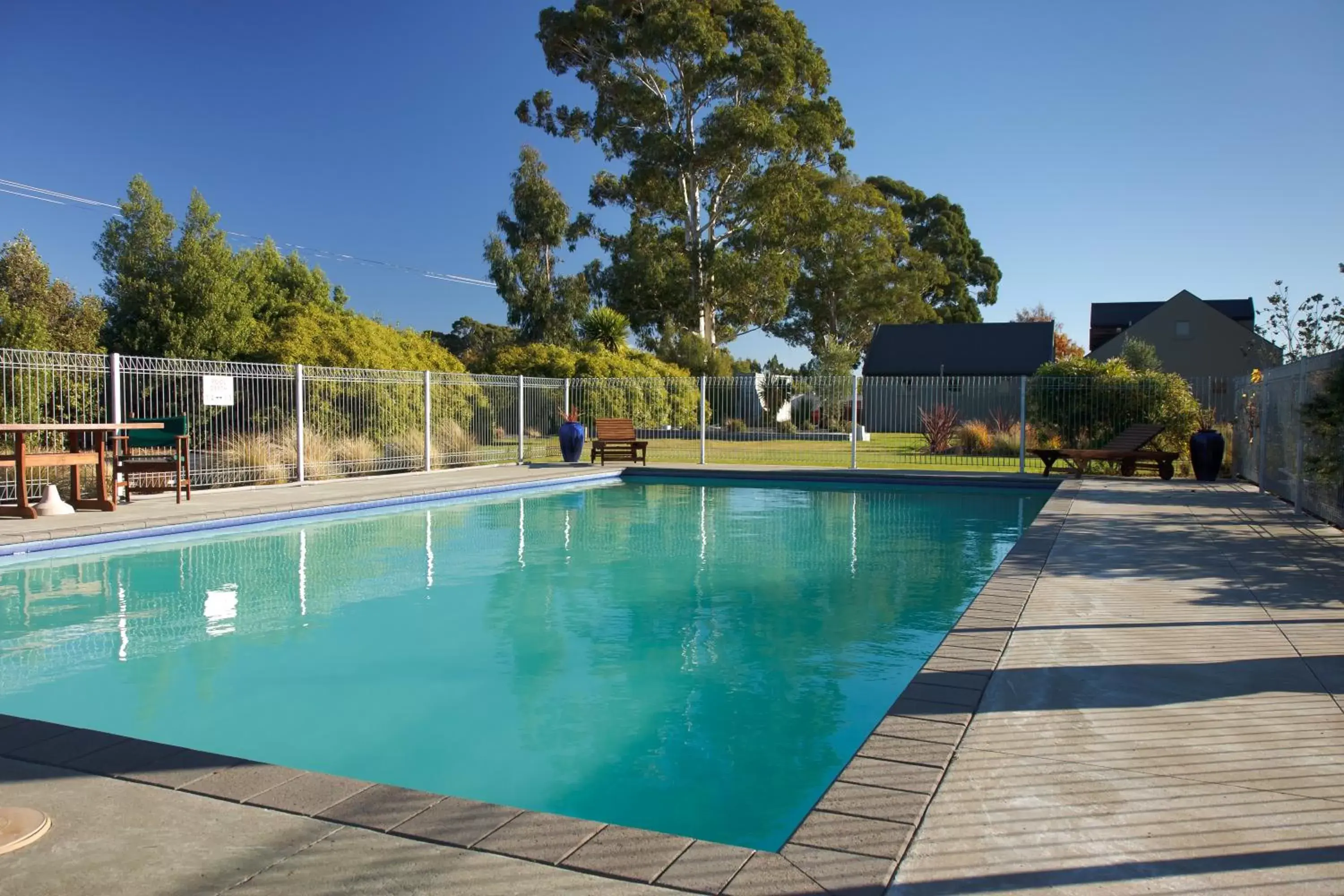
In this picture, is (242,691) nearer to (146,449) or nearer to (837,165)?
(146,449)

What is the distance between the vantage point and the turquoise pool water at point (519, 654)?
405 centimetres

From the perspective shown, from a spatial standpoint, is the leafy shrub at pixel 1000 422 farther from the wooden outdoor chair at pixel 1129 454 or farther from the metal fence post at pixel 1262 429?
the metal fence post at pixel 1262 429

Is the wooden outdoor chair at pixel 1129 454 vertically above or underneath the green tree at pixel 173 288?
underneath

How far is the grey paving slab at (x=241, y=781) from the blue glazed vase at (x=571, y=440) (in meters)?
15.4

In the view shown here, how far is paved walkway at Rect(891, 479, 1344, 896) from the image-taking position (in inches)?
92.7

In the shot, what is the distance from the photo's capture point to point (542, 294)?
139ft

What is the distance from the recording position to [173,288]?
23.5 meters

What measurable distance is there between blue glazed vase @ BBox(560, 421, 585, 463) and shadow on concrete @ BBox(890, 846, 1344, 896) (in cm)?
1634

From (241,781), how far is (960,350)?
37253 mm

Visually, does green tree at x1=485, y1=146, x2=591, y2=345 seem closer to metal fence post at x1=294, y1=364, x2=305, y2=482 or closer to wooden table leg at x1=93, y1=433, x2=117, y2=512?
metal fence post at x1=294, y1=364, x2=305, y2=482

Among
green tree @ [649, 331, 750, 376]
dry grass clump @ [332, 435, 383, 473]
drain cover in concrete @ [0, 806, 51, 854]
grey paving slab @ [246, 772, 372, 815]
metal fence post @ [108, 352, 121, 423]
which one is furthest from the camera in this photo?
green tree @ [649, 331, 750, 376]

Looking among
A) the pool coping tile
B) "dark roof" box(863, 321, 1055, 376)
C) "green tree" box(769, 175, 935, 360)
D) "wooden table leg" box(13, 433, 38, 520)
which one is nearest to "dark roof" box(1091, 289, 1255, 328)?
"green tree" box(769, 175, 935, 360)

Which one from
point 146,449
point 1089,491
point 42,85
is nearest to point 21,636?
point 146,449

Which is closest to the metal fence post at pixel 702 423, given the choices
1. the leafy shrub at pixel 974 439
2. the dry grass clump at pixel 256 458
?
the leafy shrub at pixel 974 439
